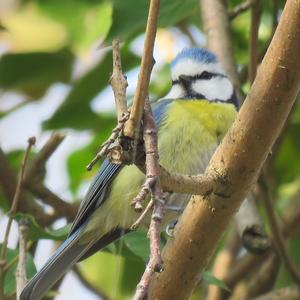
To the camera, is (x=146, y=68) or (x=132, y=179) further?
(x=132, y=179)

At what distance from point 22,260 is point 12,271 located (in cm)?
28

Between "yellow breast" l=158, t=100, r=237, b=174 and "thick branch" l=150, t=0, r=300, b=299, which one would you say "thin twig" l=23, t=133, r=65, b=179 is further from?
"thick branch" l=150, t=0, r=300, b=299

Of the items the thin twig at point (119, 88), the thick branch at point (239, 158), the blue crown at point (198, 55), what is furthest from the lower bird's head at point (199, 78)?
the thin twig at point (119, 88)

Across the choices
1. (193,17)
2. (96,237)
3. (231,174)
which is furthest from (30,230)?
(193,17)

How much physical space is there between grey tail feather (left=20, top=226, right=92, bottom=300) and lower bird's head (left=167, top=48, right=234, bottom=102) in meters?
0.51

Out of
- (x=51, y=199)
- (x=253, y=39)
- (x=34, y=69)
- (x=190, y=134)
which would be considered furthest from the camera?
(x=34, y=69)

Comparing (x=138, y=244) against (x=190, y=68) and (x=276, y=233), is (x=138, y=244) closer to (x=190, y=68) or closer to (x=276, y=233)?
(x=276, y=233)

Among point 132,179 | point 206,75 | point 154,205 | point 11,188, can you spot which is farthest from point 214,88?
point 154,205

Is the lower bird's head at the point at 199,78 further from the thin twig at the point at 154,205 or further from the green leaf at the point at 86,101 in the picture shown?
the thin twig at the point at 154,205

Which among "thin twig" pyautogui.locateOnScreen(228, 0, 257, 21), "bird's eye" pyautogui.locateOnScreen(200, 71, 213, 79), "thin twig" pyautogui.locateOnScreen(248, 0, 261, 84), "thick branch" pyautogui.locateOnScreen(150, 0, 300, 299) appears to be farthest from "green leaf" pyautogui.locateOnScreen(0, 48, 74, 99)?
"thick branch" pyautogui.locateOnScreen(150, 0, 300, 299)

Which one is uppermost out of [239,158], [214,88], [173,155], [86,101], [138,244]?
[214,88]

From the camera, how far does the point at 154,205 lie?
904mm

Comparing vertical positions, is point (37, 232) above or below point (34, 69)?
below

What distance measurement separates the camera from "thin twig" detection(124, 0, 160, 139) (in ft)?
3.10
